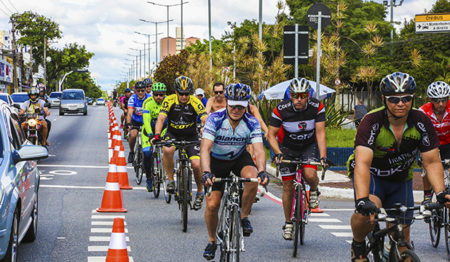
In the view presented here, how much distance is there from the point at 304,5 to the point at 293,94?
58.2 meters

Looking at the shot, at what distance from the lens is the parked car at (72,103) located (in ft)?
169

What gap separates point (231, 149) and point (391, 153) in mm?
2303

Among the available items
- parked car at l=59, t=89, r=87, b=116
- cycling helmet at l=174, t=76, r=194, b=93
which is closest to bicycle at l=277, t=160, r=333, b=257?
cycling helmet at l=174, t=76, r=194, b=93

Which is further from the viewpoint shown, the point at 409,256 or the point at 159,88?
the point at 159,88

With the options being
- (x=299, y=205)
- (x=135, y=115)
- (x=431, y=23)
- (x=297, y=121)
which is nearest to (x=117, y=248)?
(x=299, y=205)

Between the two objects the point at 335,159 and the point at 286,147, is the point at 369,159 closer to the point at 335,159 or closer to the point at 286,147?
the point at 286,147

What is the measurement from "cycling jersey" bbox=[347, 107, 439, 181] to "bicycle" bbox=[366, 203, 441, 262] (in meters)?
0.45

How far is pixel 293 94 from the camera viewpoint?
352 inches

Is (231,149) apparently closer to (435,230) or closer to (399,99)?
(399,99)

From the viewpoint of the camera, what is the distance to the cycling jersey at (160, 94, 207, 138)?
37.2 feet

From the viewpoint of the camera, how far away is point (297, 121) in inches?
361

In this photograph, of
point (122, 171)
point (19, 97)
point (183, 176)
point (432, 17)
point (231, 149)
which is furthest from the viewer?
point (19, 97)

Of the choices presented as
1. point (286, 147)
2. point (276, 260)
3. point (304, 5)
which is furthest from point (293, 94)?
point (304, 5)

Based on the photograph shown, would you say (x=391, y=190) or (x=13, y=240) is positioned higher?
(x=391, y=190)
